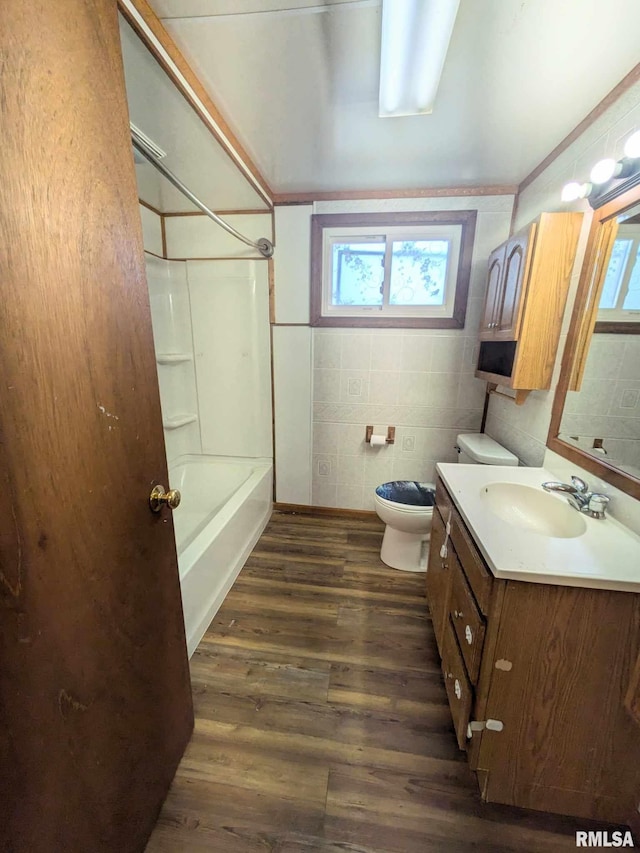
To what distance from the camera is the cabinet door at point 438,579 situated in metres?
1.32

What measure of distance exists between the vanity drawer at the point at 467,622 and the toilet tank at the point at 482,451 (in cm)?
85

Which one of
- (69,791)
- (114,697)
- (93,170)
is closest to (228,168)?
(93,170)

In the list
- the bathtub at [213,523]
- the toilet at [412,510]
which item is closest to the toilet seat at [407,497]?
the toilet at [412,510]

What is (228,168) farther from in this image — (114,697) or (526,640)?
(526,640)

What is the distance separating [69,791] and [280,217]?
108 inches

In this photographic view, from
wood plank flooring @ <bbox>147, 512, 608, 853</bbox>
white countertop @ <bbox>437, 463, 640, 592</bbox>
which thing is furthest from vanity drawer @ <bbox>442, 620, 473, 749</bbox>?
white countertop @ <bbox>437, 463, 640, 592</bbox>

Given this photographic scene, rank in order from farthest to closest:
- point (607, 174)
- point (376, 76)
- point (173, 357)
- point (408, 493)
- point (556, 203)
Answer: point (173, 357) → point (408, 493) → point (556, 203) → point (376, 76) → point (607, 174)

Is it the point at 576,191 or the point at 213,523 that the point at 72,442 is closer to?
the point at 213,523

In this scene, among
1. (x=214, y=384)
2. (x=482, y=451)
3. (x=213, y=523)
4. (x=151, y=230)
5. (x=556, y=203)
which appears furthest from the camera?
(x=214, y=384)

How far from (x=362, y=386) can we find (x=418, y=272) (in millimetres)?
879

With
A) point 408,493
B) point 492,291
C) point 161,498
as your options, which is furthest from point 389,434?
point 161,498

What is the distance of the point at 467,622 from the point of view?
1027 millimetres

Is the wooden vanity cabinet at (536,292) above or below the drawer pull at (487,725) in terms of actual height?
above

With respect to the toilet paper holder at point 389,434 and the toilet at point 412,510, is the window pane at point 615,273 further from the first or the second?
the toilet paper holder at point 389,434
